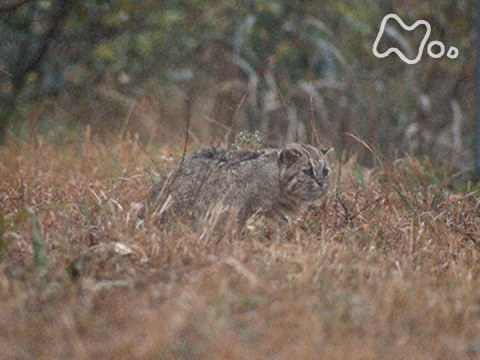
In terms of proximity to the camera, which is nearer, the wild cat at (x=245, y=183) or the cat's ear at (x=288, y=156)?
the wild cat at (x=245, y=183)

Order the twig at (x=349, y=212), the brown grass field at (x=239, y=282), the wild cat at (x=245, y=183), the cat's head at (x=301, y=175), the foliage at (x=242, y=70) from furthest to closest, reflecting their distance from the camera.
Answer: the foliage at (x=242, y=70) < the twig at (x=349, y=212) < the cat's head at (x=301, y=175) < the wild cat at (x=245, y=183) < the brown grass field at (x=239, y=282)

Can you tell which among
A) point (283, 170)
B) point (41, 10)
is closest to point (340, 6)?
point (41, 10)

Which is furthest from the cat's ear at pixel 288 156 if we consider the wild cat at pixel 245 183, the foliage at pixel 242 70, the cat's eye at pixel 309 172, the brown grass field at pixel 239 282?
the foliage at pixel 242 70

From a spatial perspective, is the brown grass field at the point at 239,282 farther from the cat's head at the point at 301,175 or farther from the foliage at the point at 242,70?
the foliage at the point at 242,70

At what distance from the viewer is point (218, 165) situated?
693cm

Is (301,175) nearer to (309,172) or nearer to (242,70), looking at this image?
(309,172)

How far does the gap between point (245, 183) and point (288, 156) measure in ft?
1.18

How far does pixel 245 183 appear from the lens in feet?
22.5

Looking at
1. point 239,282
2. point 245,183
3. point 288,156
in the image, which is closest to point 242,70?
point 288,156

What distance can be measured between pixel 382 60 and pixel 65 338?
29.0ft

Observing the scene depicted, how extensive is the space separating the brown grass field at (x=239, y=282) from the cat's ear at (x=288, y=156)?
44 cm

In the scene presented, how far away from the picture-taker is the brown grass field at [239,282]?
14.7 ft

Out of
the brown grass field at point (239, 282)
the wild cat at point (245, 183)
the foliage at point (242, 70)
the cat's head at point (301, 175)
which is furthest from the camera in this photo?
the foliage at point (242, 70)

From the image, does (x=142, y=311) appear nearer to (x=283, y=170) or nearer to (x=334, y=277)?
(x=334, y=277)
